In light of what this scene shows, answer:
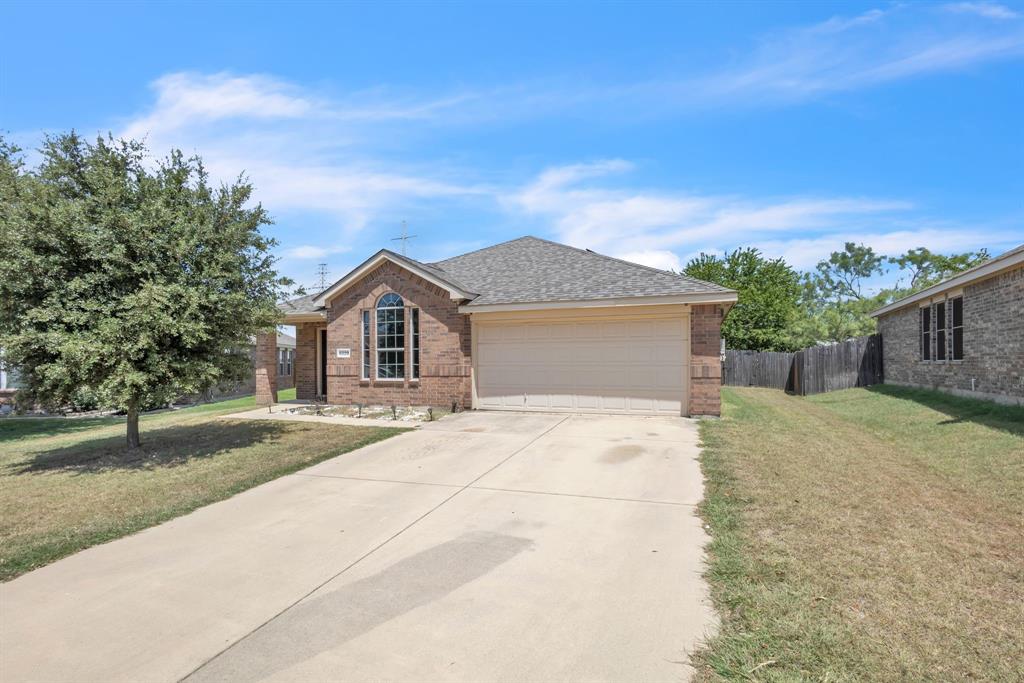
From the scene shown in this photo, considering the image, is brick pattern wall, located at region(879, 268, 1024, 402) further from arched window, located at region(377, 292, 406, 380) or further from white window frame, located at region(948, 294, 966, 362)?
arched window, located at region(377, 292, 406, 380)

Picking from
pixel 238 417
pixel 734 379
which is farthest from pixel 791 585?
pixel 734 379

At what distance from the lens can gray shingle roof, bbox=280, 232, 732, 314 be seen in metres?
12.0

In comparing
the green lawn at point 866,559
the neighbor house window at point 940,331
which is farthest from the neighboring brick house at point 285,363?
the neighbor house window at point 940,331

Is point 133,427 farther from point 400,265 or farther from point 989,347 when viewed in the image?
point 989,347

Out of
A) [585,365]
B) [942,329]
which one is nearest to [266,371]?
[585,365]

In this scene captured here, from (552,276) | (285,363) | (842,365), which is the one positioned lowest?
(285,363)

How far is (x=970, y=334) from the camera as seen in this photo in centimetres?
1314

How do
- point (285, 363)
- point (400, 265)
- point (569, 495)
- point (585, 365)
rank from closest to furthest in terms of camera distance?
point (569, 495) → point (585, 365) → point (400, 265) → point (285, 363)

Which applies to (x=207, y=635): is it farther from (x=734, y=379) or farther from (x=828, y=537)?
(x=734, y=379)

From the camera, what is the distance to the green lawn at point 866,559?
283 centimetres

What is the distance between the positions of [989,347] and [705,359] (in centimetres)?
688

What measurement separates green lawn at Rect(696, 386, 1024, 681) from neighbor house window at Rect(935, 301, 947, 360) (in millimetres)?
7440

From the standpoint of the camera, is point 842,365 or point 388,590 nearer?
point 388,590

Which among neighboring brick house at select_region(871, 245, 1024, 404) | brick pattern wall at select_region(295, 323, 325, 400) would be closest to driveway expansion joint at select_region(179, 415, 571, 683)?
brick pattern wall at select_region(295, 323, 325, 400)
